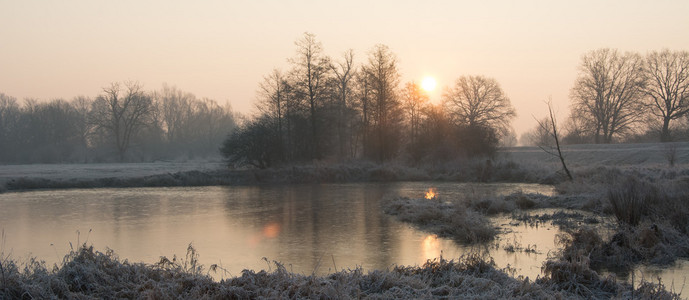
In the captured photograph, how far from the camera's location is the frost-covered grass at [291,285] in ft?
21.8

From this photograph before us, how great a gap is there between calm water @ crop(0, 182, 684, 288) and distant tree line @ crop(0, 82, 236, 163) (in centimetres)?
3951

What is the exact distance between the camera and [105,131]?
68.1 m

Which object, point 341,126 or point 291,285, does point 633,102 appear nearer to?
point 341,126

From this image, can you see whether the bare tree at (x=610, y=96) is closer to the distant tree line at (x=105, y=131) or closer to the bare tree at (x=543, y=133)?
the bare tree at (x=543, y=133)

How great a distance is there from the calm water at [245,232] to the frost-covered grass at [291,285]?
3.44 ft

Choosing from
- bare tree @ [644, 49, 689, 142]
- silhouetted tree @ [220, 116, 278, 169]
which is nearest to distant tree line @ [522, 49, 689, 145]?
bare tree @ [644, 49, 689, 142]

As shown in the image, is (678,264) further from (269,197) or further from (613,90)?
(613,90)

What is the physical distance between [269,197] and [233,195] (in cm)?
219

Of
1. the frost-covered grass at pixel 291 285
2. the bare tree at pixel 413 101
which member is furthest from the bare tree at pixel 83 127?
the frost-covered grass at pixel 291 285

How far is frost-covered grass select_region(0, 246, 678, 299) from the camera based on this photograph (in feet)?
21.8

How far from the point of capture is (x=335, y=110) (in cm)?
4022

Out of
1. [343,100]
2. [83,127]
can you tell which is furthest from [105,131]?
[343,100]

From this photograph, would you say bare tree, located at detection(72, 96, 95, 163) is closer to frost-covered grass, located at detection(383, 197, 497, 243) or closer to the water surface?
the water surface

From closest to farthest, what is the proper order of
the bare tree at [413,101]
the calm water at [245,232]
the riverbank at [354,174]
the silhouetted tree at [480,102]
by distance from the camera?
the calm water at [245,232] < the riverbank at [354,174] < the bare tree at [413,101] < the silhouetted tree at [480,102]
